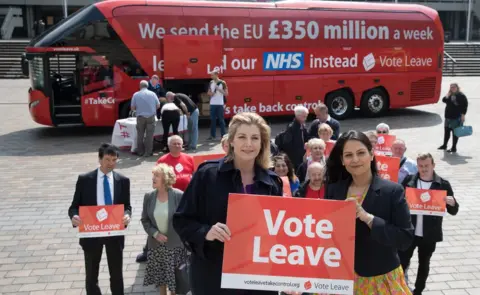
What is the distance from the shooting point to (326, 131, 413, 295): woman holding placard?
2.97 m

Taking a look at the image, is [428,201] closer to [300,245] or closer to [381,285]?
[381,285]

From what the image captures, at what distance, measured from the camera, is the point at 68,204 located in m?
8.66

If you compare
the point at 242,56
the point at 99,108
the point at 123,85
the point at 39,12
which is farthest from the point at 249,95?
the point at 39,12

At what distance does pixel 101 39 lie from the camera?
14.2 m

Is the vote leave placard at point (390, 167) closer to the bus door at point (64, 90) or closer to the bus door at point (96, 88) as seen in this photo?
the bus door at point (96, 88)

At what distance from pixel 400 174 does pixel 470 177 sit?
522 cm

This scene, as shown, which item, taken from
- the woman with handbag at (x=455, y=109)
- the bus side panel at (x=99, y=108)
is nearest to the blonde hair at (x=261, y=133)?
the woman with handbag at (x=455, y=109)

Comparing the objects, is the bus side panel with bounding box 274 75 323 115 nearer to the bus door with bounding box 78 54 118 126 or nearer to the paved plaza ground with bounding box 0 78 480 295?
the paved plaza ground with bounding box 0 78 480 295

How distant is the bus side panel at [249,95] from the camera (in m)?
15.7

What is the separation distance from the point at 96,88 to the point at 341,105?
802 centimetres

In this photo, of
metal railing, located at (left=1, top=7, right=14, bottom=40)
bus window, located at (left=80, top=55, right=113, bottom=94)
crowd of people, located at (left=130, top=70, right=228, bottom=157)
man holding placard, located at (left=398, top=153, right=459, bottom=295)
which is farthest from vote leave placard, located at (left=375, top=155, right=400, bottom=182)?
metal railing, located at (left=1, top=7, right=14, bottom=40)

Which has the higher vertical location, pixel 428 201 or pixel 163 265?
pixel 428 201

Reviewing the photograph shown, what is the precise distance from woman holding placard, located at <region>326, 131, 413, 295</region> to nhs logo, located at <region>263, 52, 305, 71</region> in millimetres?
12943

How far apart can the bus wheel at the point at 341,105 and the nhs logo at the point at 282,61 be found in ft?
5.84
